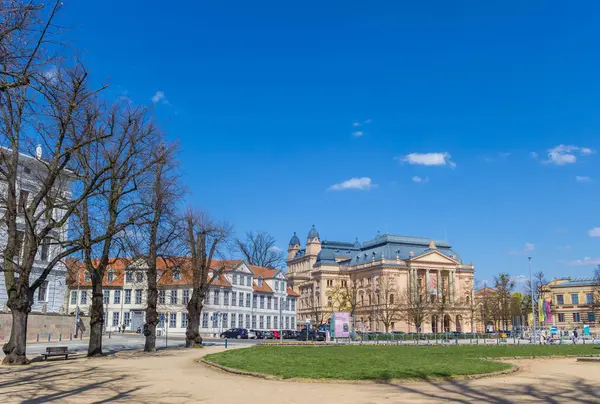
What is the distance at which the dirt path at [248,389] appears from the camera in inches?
573

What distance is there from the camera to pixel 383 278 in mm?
121312

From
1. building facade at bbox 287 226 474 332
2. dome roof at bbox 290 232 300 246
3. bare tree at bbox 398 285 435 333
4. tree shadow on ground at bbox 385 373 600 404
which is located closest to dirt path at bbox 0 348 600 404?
tree shadow on ground at bbox 385 373 600 404

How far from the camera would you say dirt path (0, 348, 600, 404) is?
14555mm

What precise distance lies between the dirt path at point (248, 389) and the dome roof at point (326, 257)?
388 feet

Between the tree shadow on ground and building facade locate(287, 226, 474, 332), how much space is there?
289 ft

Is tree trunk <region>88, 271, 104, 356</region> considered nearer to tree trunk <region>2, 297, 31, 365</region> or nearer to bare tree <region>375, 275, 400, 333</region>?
tree trunk <region>2, 297, 31, 365</region>

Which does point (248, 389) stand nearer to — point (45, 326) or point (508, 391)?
point (508, 391)

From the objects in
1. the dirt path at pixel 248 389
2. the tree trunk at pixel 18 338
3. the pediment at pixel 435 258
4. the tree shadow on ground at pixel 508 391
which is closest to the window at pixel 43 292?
the tree trunk at pixel 18 338

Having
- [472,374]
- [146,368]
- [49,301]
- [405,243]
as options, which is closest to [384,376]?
[472,374]

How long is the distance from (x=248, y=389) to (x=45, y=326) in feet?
129

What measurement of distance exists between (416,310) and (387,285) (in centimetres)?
2781

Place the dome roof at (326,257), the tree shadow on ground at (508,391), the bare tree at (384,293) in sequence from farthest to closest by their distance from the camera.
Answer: the dome roof at (326,257) → the bare tree at (384,293) → the tree shadow on ground at (508,391)

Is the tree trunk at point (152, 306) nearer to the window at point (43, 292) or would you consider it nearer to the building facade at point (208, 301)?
the window at point (43, 292)

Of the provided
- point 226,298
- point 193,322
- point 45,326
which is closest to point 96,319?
point 193,322
